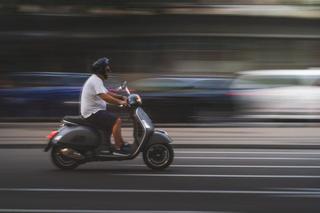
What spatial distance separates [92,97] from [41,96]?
1041cm

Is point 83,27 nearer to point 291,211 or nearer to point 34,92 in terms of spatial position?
point 34,92

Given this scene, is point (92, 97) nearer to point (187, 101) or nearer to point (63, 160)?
point (63, 160)

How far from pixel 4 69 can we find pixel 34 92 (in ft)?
41.4

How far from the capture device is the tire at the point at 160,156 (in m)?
10.6

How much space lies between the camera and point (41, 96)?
20531 millimetres

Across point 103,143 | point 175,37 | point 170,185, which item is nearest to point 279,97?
point 103,143

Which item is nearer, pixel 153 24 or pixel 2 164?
pixel 2 164

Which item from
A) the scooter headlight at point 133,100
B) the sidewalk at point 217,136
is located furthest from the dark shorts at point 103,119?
the sidewalk at point 217,136

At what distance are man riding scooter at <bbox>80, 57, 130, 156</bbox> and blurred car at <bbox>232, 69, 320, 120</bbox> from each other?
9728mm

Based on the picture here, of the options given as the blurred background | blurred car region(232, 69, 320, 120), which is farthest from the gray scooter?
the blurred background

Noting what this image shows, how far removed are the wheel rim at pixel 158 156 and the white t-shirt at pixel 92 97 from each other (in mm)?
936

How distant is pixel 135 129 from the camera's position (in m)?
10.5

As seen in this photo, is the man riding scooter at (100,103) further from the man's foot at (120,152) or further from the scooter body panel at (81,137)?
the scooter body panel at (81,137)

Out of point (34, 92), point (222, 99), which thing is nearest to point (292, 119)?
point (222, 99)
